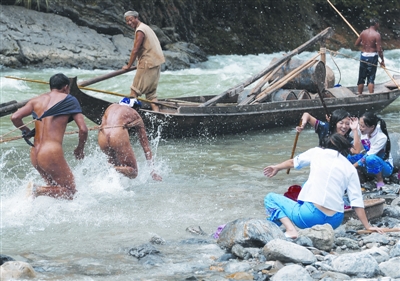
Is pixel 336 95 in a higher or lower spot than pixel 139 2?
lower

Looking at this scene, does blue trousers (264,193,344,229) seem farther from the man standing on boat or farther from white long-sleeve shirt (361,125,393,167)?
the man standing on boat

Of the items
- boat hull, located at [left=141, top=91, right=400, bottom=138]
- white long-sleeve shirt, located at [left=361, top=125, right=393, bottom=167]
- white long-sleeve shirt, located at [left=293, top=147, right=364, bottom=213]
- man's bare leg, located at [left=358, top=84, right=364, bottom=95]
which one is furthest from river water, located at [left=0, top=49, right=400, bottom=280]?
man's bare leg, located at [left=358, top=84, right=364, bottom=95]

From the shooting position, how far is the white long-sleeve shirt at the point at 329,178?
559 centimetres

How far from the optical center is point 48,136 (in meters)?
6.63

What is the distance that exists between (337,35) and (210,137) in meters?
17.7

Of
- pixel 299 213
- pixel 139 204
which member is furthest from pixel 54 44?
pixel 299 213

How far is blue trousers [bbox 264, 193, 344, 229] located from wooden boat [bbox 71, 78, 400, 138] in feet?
15.3

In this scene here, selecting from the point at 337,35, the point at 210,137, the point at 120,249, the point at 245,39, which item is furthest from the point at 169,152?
the point at 337,35

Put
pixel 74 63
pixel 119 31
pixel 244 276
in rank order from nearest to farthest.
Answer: pixel 244 276
pixel 74 63
pixel 119 31

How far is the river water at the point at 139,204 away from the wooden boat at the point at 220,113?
0.18 m

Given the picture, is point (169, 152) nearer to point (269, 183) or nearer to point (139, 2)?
point (269, 183)

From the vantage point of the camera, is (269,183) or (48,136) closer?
(48,136)

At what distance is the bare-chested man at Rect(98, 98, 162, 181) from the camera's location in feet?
25.7

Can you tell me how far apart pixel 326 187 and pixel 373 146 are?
2.09m
